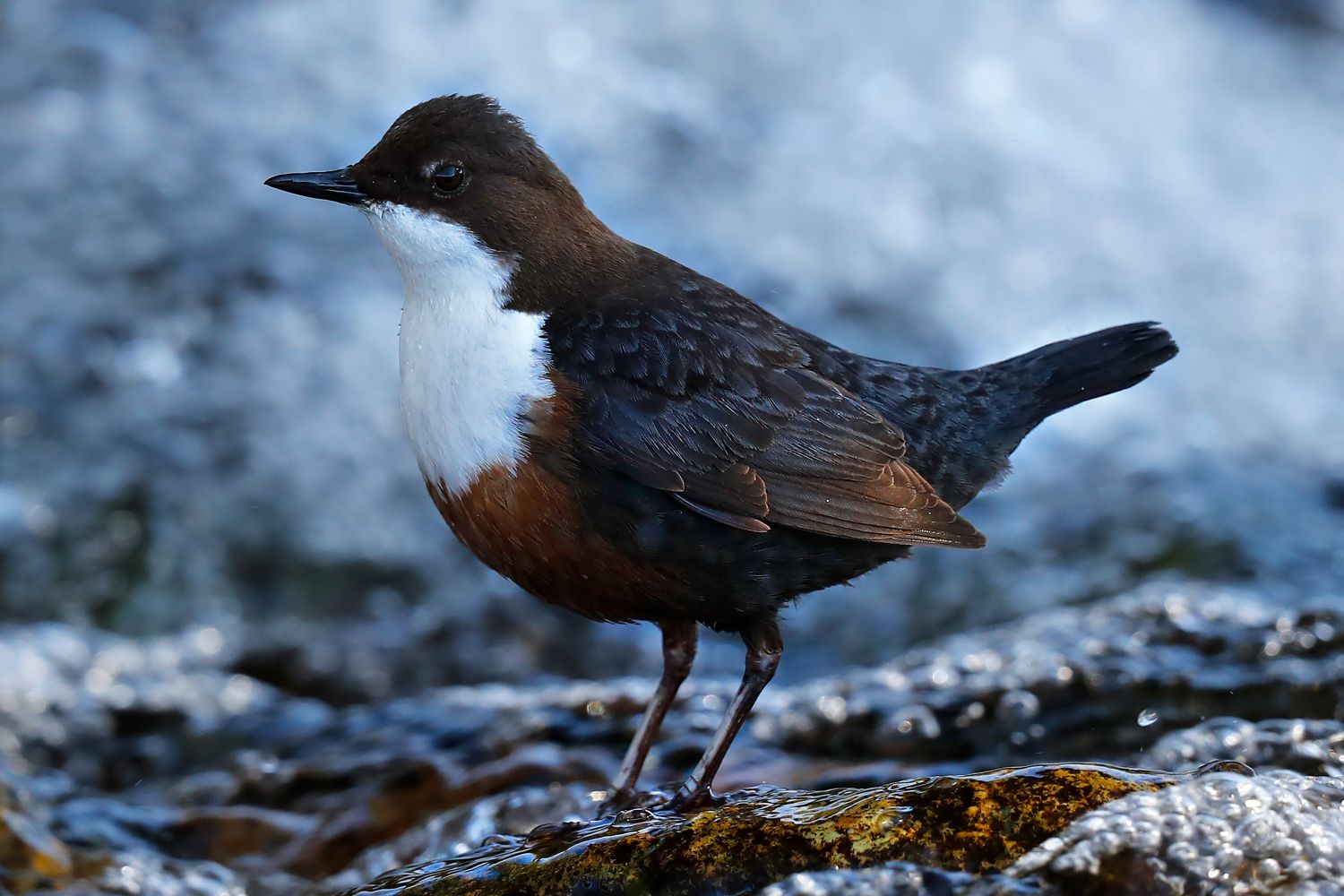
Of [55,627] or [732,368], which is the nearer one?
[732,368]

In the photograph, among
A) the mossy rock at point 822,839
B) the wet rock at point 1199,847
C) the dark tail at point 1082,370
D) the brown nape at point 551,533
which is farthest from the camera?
the dark tail at point 1082,370

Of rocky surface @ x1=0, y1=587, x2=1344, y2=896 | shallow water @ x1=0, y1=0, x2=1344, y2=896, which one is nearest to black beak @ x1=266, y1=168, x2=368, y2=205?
rocky surface @ x1=0, y1=587, x2=1344, y2=896

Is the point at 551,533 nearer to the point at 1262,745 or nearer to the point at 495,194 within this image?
the point at 495,194

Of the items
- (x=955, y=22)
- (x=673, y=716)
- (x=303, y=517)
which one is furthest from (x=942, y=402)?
(x=955, y=22)

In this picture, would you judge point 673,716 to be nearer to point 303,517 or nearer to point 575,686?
point 575,686

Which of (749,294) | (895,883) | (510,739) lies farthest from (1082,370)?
(749,294)

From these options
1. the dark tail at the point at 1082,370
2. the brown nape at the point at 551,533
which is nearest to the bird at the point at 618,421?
the brown nape at the point at 551,533

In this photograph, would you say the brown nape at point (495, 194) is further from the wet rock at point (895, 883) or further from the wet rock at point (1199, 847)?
the wet rock at point (1199, 847)
